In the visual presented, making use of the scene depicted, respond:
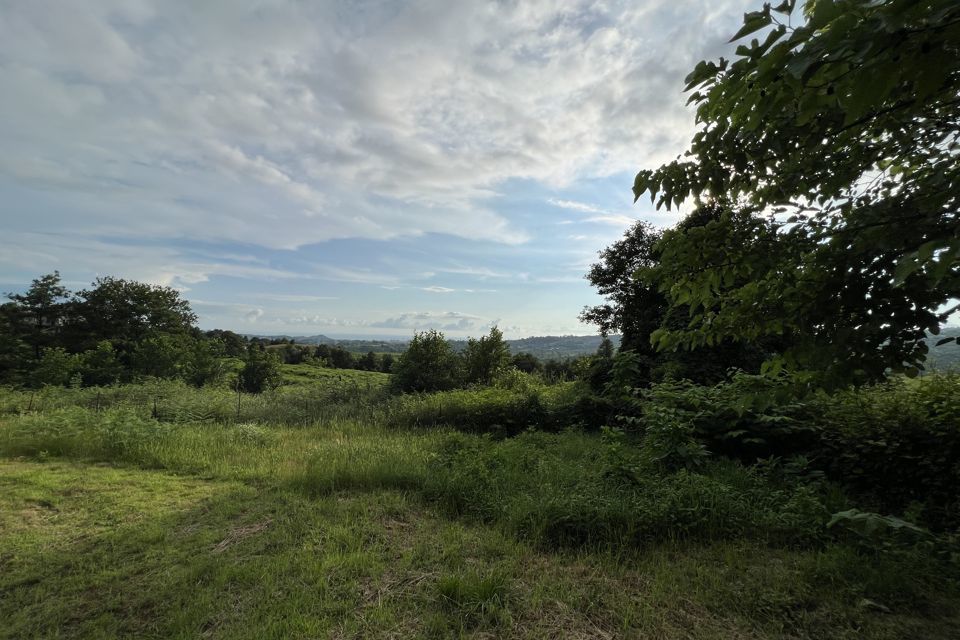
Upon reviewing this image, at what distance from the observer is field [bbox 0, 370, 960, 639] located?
113 inches

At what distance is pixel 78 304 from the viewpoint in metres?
36.5

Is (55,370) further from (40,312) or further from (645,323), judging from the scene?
(645,323)

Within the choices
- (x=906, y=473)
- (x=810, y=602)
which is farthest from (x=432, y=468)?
(x=906, y=473)

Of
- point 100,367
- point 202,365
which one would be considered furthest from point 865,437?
point 100,367

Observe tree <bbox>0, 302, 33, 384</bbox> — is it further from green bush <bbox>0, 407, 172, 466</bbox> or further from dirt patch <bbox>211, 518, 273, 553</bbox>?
dirt patch <bbox>211, 518, 273, 553</bbox>

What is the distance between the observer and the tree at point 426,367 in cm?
1631

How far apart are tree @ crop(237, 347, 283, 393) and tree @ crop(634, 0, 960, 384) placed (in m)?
38.4

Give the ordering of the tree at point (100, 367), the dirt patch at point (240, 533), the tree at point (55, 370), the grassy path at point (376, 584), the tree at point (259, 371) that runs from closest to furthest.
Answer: the grassy path at point (376, 584)
the dirt patch at point (240, 533)
the tree at point (55, 370)
the tree at point (100, 367)
the tree at point (259, 371)

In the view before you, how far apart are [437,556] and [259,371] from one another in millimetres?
40389

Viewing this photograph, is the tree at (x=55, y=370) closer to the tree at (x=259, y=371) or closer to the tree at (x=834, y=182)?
the tree at (x=259, y=371)

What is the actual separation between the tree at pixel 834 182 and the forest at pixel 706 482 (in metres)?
0.01

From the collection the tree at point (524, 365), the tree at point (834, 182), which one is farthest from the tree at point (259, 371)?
the tree at point (834, 182)

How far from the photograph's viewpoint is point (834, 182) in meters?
2.63

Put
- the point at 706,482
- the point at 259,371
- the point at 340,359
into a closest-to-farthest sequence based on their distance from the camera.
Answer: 1. the point at 706,482
2. the point at 259,371
3. the point at 340,359
